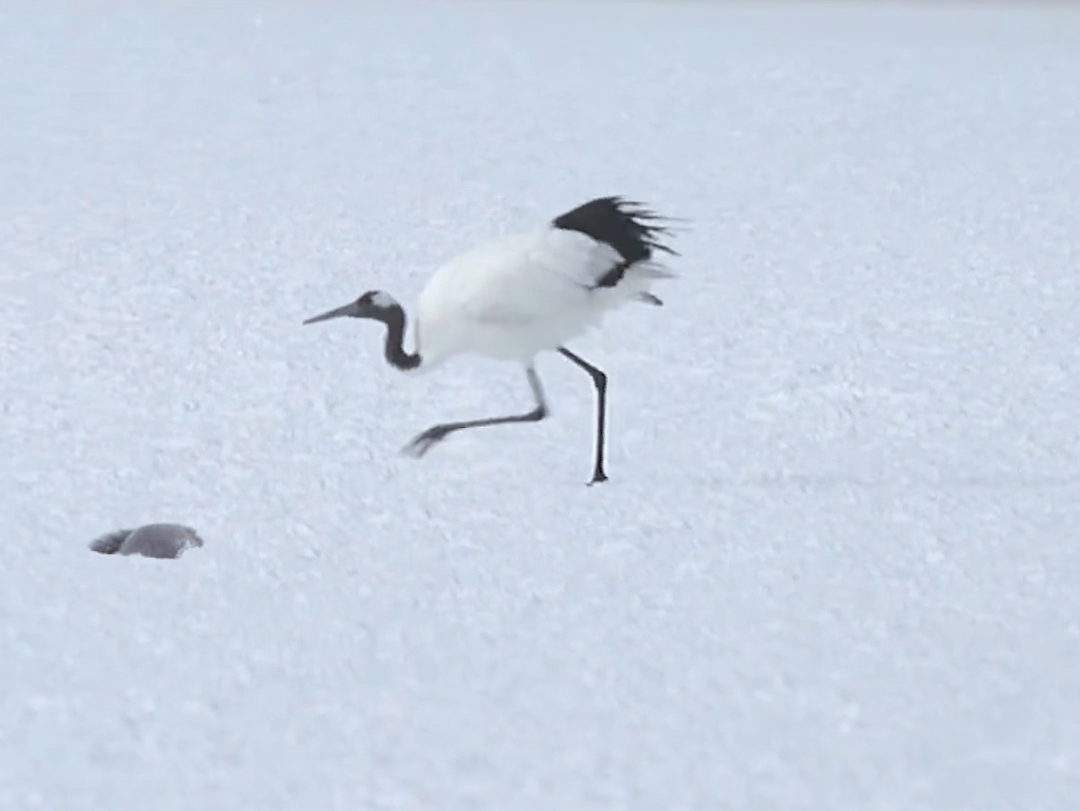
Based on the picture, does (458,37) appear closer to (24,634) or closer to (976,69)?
(976,69)

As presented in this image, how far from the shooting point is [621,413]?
6.15 meters

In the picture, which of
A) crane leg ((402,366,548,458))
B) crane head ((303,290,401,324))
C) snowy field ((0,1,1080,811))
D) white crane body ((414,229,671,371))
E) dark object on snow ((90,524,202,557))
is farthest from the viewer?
crane leg ((402,366,548,458))

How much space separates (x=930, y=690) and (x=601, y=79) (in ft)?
29.1

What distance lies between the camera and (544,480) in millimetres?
5516

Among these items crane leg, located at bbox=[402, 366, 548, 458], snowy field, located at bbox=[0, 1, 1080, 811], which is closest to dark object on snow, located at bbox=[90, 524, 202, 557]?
snowy field, located at bbox=[0, 1, 1080, 811]

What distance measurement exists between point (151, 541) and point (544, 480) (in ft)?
3.76

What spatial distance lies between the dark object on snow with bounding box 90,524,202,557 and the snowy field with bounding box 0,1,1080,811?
1.8 inches

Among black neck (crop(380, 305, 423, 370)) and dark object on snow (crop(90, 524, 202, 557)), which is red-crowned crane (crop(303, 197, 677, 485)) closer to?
black neck (crop(380, 305, 423, 370))

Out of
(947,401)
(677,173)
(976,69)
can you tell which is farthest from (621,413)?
(976,69)

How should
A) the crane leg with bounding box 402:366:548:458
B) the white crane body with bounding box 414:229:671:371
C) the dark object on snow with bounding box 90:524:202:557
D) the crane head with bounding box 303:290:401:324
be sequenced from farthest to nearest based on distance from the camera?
the crane leg with bounding box 402:366:548:458 → the crane head with bounding box 303:290:401:324 → the white crane body with bounding box 414:229:671:371 → the dark object on snow with bounding box 90:524:202:557

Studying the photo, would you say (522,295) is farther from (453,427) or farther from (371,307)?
(453,427)

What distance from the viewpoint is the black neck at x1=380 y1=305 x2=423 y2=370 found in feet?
17.9

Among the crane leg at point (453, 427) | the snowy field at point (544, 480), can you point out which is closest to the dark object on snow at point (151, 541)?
the snowy field at point (544, 480)

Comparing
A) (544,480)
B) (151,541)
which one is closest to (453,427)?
(544,480)
